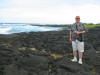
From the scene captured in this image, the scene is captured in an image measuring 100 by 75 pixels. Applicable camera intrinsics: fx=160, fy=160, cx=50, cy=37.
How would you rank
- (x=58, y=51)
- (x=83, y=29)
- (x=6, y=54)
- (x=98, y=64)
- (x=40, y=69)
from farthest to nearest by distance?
(x=58, y=51) < (x=6, y=54) < (x=98, y=64) < (x=83, y=29) < (x=40, y=69)

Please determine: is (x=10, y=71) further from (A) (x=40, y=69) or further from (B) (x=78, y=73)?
(B) (x=78, y=73)

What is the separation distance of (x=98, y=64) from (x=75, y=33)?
2.04 metres

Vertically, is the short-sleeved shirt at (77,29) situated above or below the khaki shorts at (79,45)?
above

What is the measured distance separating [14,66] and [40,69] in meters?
1.11

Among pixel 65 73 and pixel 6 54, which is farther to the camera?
pixel 6 54

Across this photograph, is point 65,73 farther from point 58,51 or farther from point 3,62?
point 58,51

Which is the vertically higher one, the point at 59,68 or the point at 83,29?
the point at 83,29

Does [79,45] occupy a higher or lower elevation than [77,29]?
lower

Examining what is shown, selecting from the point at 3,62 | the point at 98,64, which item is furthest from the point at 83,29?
the point at 3,62

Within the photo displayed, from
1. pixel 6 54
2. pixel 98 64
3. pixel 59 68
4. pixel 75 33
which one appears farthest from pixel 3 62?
pixel 98 64

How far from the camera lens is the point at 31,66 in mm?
6969

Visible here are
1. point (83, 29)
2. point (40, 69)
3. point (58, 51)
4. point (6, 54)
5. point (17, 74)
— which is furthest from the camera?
point (58, 51)

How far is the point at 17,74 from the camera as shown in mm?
6137

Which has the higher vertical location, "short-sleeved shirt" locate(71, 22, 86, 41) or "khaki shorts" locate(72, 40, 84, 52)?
"short-sleeved shirt" locate(71, 22, 86, 41)
